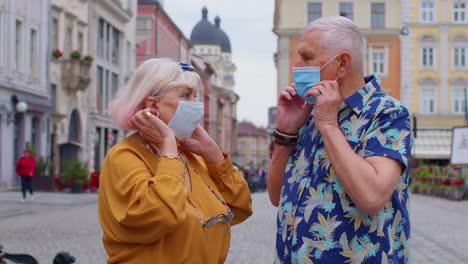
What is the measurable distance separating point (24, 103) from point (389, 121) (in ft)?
107

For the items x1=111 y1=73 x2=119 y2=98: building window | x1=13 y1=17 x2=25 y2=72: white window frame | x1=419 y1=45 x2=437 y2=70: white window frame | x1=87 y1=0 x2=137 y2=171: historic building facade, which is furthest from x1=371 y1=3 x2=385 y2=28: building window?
x1=13 y1=17 x2=25 y2=72: white window frame

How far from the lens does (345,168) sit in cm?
321

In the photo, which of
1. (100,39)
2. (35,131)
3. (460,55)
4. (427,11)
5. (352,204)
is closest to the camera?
(352,204)

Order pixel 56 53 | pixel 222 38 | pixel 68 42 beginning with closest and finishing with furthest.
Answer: pixel 56 53 → pixel 68 42 → pixel 222 38

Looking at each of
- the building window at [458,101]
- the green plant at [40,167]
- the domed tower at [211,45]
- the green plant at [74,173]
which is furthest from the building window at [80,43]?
the domed tower at [211,45]

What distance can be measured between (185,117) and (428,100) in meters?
63.3

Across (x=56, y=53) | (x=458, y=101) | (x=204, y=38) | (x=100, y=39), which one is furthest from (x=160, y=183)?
(x=204, y=38)

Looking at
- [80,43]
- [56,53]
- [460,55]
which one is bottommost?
[56,53]

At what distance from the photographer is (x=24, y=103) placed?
1367 inches

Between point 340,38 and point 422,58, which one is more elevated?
point 422,58

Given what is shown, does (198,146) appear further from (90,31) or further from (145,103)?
(90,31)

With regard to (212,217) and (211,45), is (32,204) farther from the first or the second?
(211,45)

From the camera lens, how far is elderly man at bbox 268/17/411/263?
10.6 feet

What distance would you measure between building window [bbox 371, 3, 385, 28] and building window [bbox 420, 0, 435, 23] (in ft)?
9.49
